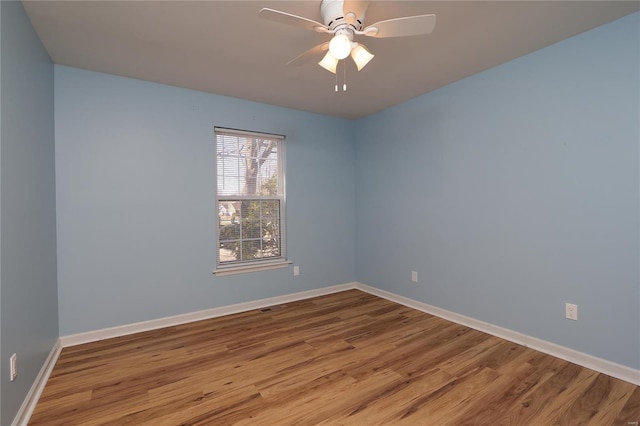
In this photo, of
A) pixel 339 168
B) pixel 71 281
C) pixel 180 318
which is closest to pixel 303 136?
pixel 339 168

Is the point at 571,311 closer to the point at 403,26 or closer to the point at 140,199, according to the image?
the point at 403,26

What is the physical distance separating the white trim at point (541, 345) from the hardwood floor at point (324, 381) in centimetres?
8

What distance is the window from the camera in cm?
350

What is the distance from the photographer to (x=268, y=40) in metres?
2.30

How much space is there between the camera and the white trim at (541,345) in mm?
2086

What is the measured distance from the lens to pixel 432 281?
340 cm

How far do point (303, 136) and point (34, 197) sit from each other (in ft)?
9.03

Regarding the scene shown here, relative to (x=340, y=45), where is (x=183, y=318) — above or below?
below

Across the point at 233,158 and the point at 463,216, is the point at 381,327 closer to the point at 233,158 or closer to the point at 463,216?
the point at 463,216

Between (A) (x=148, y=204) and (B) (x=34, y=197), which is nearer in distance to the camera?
(B) (x=34, y=197)

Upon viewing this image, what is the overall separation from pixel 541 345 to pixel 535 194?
1.24m

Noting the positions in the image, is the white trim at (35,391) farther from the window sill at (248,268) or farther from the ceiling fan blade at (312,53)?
the ceiling fan blade at (312,53)

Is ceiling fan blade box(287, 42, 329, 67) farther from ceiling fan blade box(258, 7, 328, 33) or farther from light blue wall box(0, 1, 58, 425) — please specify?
light blue wall box(0, 1, 58, 425)

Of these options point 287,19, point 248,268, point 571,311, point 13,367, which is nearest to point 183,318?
point 248,268
